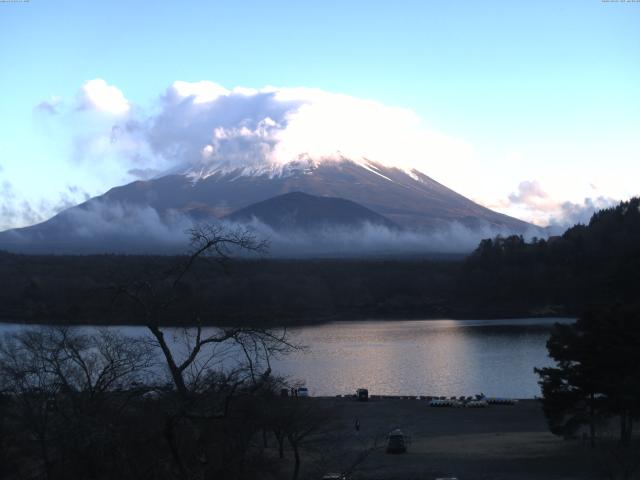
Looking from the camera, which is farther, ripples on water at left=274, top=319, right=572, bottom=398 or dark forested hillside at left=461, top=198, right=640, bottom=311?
dark forested hillside at left=461, top=198, right=640, bottom=311

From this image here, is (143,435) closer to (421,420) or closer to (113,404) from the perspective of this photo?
(113,404)

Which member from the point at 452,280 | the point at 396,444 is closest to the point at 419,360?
the point at 396,444

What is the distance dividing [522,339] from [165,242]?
78918mm

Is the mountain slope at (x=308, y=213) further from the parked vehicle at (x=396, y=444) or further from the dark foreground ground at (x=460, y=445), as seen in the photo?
the parked vehicle at (x=396, y=444)

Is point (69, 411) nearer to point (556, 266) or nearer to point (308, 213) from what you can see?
point (556, 266)

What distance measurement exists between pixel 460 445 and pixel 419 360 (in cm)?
1246

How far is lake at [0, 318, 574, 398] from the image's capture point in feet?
71.1

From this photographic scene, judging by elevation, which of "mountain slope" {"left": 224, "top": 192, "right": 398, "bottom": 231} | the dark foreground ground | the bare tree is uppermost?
"mountain slope" {"left": 224, "top": 192, "right": 398, "bottom": 231}

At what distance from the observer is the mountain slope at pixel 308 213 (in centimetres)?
11662

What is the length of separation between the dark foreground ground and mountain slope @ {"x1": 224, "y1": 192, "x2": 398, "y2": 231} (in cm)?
9660

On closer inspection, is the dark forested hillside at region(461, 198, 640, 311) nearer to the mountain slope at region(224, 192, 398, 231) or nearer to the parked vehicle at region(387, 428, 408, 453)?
the parked vehicle at region(387, 428, 408, 453)

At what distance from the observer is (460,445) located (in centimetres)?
1386

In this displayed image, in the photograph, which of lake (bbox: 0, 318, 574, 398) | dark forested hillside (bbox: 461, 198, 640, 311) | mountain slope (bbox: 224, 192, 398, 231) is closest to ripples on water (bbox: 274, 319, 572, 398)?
lake (bbox: 0, 318, 574, 398)

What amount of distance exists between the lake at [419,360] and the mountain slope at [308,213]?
78.8m
